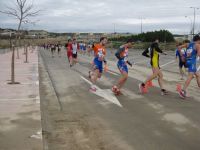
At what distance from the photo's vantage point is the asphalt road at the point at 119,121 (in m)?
7.21

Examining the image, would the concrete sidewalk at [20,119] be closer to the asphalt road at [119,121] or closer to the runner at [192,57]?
the asphalt road at [119,121]

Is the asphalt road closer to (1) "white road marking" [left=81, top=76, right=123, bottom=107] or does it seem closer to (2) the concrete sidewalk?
(1) "white road marking" [left=81, top=76, right=123, bottom=107]

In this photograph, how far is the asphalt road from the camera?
23.7 ft

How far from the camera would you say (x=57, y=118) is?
9.34m

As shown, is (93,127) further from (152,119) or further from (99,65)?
(99,65)

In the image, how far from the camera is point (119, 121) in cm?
905

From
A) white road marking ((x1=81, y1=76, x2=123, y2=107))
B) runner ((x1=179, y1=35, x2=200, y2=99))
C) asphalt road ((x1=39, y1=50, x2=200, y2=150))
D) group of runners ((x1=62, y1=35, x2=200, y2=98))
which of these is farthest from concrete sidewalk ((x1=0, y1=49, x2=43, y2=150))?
runner ((x1=179, y1=35, x2=200, y2=99))

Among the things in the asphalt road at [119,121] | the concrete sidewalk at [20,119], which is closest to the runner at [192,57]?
the asphalt road at [119,121]

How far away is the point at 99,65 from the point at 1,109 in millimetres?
4739

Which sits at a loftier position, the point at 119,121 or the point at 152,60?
the point at 152,60

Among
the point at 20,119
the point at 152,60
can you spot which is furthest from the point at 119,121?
the point at 152,60

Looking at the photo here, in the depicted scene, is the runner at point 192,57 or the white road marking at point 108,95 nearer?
the white road marking at point 108,95

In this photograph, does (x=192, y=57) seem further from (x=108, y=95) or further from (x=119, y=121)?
(x=119, y=121)

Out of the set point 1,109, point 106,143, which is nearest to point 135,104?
point 1,109
